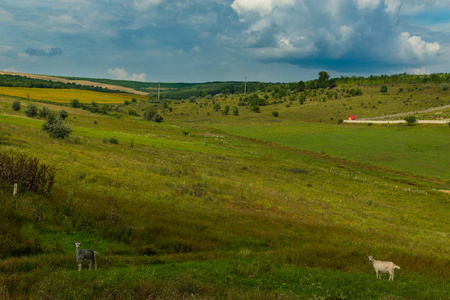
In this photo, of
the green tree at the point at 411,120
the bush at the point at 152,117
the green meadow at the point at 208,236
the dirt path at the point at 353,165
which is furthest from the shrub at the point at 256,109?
the green meadow at the point at 208,236

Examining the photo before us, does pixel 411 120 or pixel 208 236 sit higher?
pixel 411 120

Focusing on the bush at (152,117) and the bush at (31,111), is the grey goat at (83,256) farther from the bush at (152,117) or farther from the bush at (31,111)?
the bush at (152,117)

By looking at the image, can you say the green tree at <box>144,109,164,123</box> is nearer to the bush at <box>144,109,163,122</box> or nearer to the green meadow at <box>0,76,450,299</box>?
the bush at <box>144,109,163,122</box>

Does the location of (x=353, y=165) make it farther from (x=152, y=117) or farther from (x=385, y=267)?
(x=152, y=117)

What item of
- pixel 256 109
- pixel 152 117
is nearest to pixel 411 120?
pixel 256 109

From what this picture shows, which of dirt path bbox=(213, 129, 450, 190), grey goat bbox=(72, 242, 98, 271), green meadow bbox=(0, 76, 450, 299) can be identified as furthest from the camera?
dirt path bbox=(213, 129, 450, 190)

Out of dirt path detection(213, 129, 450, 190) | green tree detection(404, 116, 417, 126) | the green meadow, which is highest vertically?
green tree detection(404, 116, 417, 126)

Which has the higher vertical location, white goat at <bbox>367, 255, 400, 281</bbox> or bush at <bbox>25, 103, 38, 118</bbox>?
bush at <bbox>25, 103, 38, 118</bbox>

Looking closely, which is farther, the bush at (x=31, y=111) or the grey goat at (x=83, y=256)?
the bush at (x=31, y=111)

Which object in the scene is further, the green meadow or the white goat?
the white goat

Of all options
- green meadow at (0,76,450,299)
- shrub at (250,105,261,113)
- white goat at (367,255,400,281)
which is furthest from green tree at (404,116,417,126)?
white goat at (367,255,400,281)

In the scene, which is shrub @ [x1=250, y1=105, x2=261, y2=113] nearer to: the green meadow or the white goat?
the green meadow

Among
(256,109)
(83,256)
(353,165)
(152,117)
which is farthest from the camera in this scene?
(256,109)

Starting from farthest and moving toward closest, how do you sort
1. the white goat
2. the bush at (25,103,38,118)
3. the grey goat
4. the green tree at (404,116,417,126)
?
the green tree at (404,116,417,126) → the bush at (25,103,38,118) → the white goat → the grey goat
